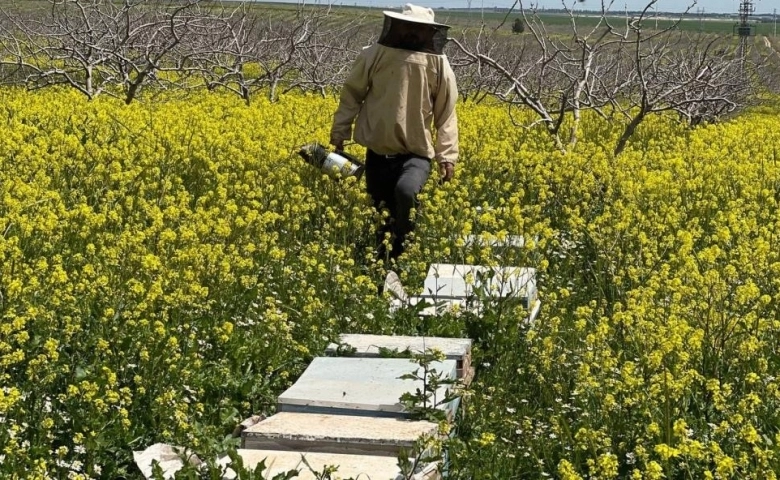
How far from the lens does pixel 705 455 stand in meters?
3.47

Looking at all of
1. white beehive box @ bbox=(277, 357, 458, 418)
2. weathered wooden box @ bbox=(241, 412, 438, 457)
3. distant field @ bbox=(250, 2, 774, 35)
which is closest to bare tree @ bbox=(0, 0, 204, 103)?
distant field @ bbox=(250, 2, 774, 35)

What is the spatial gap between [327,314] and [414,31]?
6.86 feet

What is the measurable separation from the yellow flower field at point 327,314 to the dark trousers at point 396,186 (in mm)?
207

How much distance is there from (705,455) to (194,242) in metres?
3.19

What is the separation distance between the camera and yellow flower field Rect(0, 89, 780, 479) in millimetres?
3863

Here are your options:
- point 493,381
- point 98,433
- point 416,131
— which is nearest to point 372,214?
point 416,131

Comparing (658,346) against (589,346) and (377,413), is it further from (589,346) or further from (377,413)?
(377,413)

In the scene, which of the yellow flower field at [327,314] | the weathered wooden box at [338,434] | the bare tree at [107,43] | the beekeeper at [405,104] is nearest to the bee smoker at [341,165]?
the yellow flower field at [327,314]

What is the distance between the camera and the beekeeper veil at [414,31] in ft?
22.2

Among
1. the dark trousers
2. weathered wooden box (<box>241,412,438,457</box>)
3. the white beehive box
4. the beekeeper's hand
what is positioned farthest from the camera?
the beekeeper's hand

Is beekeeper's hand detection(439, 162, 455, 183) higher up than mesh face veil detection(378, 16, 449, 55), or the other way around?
mesh face veil detection(378, 16, 449, 55)

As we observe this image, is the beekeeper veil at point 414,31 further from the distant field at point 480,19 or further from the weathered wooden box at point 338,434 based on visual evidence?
the distant field at point 480,19

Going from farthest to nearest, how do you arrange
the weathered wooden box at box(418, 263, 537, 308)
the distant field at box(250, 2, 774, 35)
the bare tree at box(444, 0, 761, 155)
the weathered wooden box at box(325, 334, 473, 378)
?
the distant field at box(250, 2, 774, 35) → the bare tree at box(444, 0, 761, 155) → the weathered wooden box at box(418, 263, 537, 308) → the weathered wooden box at box(325, 334, 473, 378)

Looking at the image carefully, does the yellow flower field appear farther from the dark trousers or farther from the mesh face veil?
the mesh face veil
